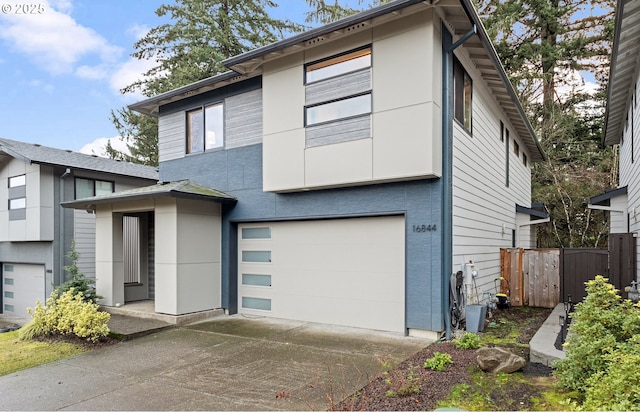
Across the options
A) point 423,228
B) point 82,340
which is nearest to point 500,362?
point 423,228

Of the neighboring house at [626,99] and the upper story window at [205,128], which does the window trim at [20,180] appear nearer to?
the upper story window at [205,128]

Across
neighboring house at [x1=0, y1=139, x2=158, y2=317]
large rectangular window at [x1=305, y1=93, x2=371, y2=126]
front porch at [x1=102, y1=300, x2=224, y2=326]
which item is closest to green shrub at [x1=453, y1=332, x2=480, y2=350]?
large rectangular window at [x1=305, y1=93, x2=371, y2=126]

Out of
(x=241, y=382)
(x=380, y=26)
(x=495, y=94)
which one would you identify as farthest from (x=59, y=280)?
(x=495, y=94)

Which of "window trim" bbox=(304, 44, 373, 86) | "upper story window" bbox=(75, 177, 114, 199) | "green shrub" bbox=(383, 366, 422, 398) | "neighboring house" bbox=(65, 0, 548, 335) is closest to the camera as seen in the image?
"green shrub" bbox=(383, 366, 422, 398)

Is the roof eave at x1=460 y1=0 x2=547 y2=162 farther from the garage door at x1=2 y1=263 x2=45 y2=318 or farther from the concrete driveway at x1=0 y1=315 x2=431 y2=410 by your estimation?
the garage door at x1=2 y1=263 x2=45 y2=318

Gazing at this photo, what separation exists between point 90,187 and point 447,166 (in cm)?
1170

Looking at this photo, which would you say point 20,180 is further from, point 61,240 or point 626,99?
point 626,99

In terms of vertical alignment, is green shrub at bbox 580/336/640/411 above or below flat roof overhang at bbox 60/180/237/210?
below

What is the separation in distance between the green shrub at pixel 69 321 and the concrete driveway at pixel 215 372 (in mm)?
477

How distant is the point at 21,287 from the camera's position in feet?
45.8

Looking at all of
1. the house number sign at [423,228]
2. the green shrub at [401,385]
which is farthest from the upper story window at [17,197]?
the green shrub at [401,385]

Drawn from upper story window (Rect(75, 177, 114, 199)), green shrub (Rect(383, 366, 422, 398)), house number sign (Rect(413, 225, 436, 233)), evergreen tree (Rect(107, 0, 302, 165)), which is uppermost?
evergreen tree (Rect(107, 0, 302, 165))

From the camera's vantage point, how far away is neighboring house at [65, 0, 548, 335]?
6.65 meters

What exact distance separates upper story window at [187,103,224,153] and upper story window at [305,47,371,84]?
2875mm
